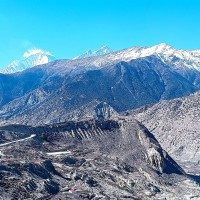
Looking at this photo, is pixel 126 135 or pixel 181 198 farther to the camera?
pixel 126 135

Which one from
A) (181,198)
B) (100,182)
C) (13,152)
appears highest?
(13,152)

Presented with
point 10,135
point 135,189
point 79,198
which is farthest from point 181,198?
point 10,135

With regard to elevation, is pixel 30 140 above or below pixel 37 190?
above

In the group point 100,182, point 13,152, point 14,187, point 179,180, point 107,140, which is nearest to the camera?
point 14,187

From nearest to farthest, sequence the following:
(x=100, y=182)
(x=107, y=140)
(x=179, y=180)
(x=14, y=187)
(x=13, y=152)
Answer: (x=14, y=187) → (x=100, y=182) → (x=13, y=152) → (x=179, y=180) → (x=107, y=140)

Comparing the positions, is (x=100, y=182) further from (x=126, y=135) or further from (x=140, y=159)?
(x=126, y=135)

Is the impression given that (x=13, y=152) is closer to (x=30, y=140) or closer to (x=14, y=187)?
(x=30, y=140)

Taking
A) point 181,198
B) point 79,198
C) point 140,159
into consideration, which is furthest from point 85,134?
point 79,198
